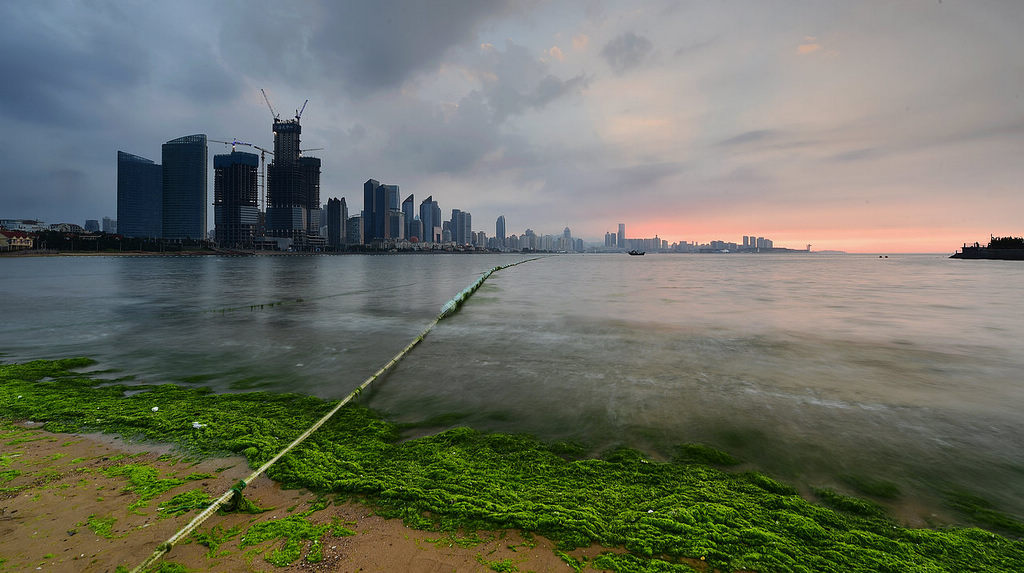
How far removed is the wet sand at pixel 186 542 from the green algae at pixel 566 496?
0.62 ft

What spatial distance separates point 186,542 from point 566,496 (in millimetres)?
3807

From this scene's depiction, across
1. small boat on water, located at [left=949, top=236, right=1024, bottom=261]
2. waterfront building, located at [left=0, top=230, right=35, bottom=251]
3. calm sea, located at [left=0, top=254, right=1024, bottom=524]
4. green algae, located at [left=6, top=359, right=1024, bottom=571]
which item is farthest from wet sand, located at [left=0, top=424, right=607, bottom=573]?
waterfront building, located at [left=0, top=230, right=35, bottom=251]

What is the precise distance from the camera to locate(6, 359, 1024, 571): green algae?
397cm

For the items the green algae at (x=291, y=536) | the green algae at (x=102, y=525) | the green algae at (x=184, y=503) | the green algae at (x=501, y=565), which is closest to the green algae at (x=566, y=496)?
the green algae at (x=291, y=536)

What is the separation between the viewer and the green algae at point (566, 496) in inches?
156

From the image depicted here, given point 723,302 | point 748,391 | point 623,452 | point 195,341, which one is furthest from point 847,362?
point 195,341

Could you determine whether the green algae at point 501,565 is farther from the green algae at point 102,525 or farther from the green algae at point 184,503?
the green algae at point 102,525

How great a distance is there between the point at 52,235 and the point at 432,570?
23060cm

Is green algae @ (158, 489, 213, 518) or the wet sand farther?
green algae @ (158, 489, 213, 518)

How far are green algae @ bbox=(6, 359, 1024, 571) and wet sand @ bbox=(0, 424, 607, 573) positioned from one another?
0.62 ft

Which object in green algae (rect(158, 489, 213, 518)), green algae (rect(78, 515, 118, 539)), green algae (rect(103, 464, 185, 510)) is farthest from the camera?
green algae (rect(103, 464, 185, 510))

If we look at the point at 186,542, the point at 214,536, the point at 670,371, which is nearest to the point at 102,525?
the point at 186,542

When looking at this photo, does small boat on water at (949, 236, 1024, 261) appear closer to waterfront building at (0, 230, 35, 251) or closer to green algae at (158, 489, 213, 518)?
green algae at (158, 489, 213, 518)

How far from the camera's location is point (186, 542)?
3.97 meters
